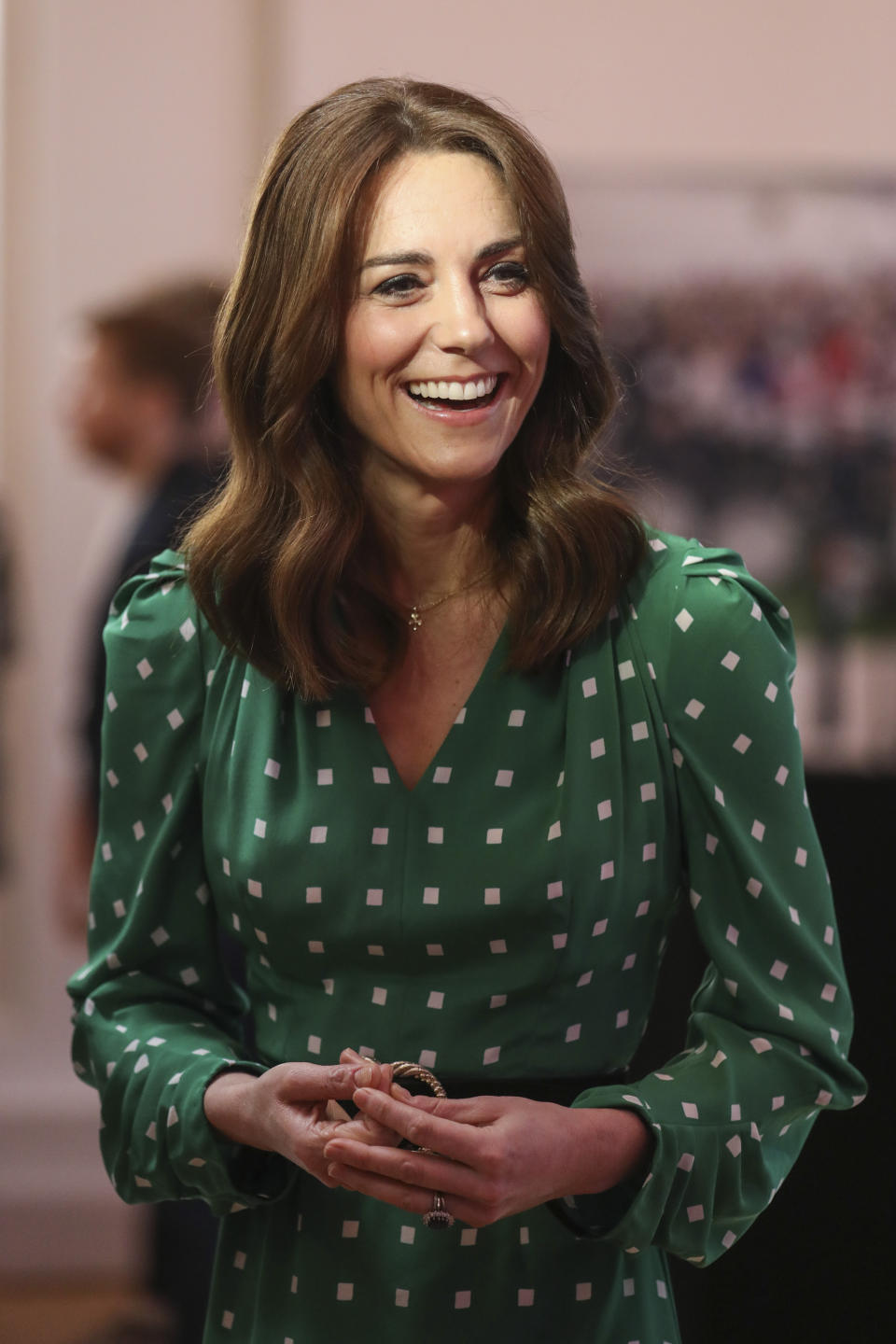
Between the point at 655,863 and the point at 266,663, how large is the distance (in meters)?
0.37

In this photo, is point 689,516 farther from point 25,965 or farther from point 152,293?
point 25,965

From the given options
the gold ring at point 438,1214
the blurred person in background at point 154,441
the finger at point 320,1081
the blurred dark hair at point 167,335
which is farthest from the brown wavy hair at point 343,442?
the blurred dark hair at point 167,335

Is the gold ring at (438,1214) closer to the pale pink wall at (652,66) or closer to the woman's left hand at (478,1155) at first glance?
the woman's left hand at (478,1155)

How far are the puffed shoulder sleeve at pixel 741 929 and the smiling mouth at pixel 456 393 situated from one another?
22 centimetres

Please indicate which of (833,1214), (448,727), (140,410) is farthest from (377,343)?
(140,410)

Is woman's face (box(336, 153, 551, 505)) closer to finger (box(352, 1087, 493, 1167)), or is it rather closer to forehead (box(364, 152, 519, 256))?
forehead (box(364, 152, 519, 256))

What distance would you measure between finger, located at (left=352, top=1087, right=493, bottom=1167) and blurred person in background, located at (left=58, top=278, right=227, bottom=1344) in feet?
5.87

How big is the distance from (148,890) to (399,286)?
565 millimetres

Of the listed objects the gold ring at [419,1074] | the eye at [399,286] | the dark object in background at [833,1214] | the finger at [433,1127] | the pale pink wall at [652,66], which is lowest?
the dark object in background at [833,1214]

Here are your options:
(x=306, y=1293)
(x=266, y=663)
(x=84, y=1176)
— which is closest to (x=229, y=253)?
(x=84, y=1176)

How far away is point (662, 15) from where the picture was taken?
393cm

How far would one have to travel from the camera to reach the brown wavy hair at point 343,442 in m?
1.32

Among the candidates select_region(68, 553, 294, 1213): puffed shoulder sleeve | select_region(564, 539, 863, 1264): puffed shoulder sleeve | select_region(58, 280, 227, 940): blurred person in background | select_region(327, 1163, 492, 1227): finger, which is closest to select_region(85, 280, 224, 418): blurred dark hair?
select_region(58, 280, 227, 940): blurred person in background

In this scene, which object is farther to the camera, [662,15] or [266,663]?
[662,15]
